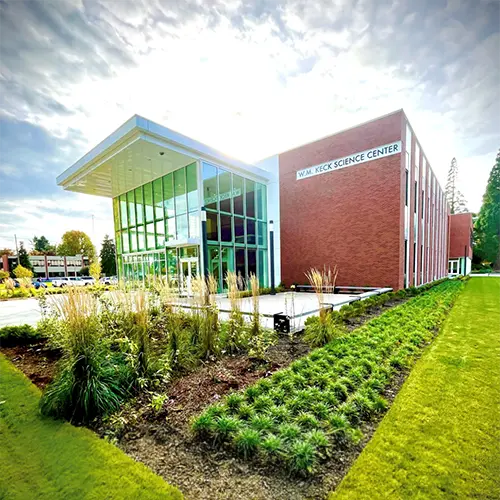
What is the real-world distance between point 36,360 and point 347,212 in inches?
511

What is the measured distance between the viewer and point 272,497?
1.63 metres

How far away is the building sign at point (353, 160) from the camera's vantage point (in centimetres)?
1175

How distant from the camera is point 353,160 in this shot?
506 inches

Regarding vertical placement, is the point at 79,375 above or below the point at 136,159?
below

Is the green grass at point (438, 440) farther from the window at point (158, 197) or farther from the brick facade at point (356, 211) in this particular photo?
the window at point (158, 197)

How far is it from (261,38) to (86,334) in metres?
7.60

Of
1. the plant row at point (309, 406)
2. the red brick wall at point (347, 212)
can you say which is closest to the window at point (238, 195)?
the red brick wall at point (347, 212)

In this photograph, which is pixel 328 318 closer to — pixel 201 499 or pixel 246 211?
pixel 201 499

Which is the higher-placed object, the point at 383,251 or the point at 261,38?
the point at 261,38

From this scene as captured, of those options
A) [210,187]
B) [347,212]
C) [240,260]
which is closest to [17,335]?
[210,187]

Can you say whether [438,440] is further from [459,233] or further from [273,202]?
[459,233]

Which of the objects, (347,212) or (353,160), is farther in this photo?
(347,212)

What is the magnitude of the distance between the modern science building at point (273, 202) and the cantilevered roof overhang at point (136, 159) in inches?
1.9

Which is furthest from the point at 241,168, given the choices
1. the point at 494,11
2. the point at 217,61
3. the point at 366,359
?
the point at 366,359
